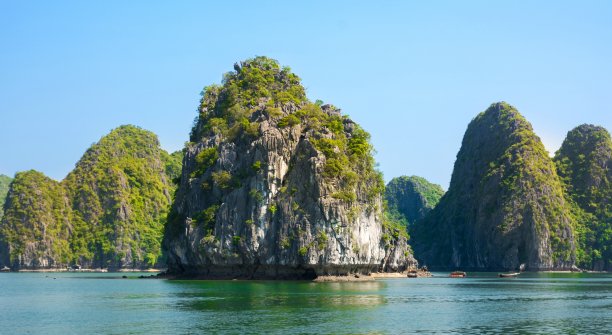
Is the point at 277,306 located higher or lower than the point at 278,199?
lower

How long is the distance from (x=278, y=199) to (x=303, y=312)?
164 ft

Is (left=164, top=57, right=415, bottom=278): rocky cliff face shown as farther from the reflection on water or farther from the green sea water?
the green sea water

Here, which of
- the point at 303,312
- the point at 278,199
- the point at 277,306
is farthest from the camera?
the point at 278,199

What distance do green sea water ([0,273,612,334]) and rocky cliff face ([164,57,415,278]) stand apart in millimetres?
19482

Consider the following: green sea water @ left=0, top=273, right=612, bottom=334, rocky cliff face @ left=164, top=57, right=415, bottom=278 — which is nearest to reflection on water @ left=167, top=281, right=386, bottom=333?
green sea water @ left=0, top=273, right=612, bottom=334

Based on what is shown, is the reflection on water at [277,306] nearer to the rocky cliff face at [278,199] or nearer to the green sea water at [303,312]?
the green sea water at [303,312]

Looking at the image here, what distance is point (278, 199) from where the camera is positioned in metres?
108

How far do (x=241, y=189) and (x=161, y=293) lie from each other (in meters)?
29.8

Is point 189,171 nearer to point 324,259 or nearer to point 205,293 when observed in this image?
point 324,259

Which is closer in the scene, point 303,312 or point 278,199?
point 303,312

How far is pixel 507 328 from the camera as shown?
50.5 metres

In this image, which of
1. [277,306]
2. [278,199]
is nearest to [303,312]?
[277,306]

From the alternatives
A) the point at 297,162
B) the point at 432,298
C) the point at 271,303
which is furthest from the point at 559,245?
the point at 271,303

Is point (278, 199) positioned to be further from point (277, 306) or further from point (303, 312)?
point (303, 312)
